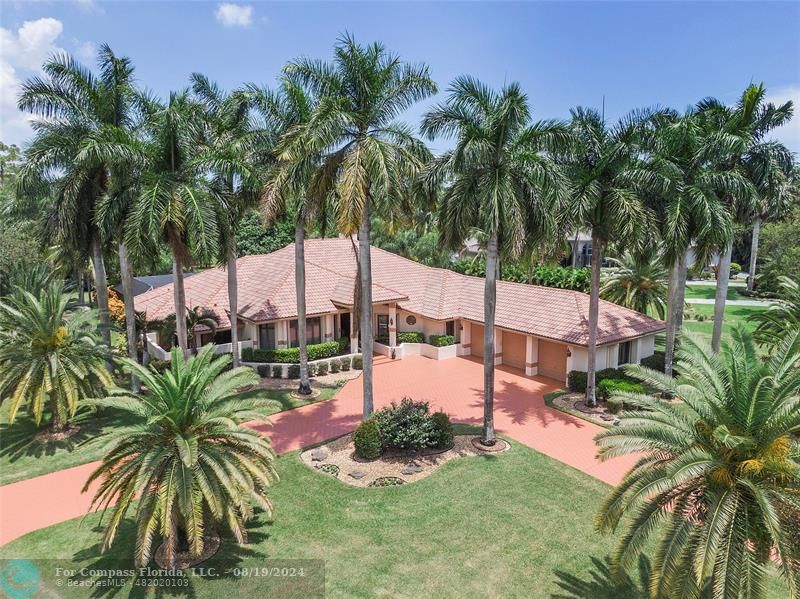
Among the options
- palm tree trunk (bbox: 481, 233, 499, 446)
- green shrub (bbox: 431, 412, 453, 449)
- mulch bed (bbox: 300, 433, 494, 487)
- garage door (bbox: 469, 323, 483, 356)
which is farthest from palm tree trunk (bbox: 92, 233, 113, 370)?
garage door (bbox: 469, 323, 483, 356)

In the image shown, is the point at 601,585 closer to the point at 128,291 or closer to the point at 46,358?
the point at 46,358

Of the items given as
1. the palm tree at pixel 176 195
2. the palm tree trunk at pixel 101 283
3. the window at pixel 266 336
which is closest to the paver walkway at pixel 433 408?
the window at pixel 266 336

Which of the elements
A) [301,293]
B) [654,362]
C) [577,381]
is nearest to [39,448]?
[301,293]

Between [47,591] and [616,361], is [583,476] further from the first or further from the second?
[47,591]

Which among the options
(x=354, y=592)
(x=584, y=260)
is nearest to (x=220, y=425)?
(x=354, y=592)

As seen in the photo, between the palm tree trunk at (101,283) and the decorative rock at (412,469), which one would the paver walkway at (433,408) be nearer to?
the decorative rock at (412,469)

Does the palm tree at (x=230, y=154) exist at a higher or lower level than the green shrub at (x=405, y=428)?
higher

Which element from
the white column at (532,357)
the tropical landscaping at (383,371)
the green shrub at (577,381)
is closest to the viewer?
the tropical landscaping at (383,371)
